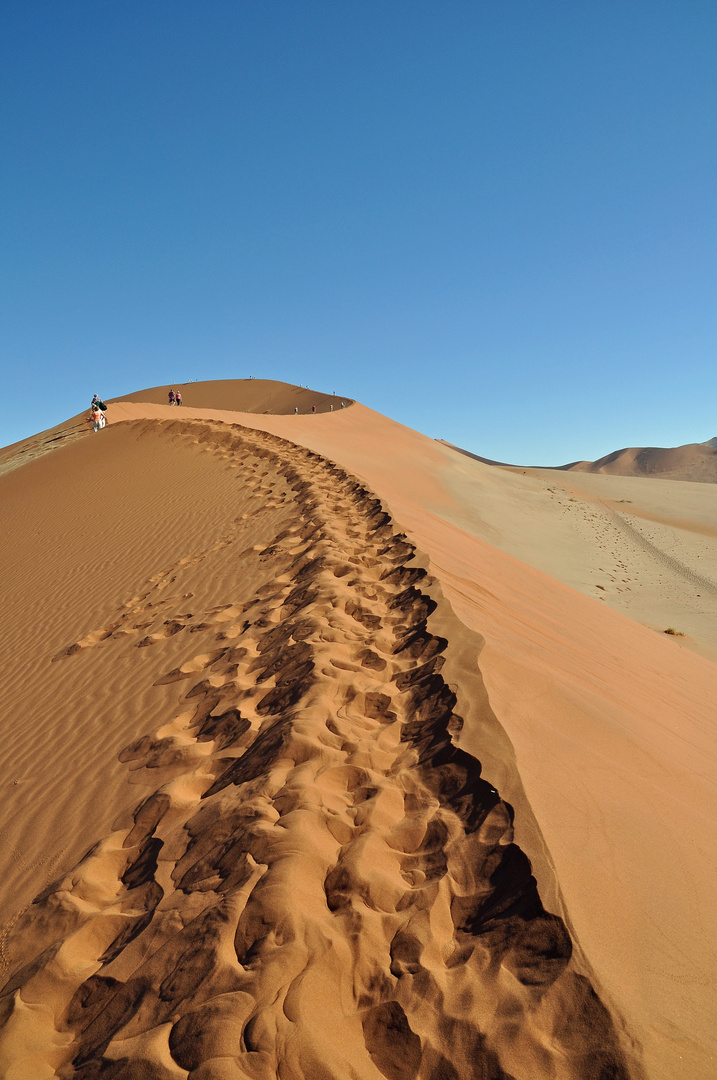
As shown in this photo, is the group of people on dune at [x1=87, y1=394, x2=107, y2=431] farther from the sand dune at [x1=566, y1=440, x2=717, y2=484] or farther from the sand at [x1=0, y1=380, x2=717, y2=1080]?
the sand dune at [x1=566, y1=440, x2=717, y2=484]

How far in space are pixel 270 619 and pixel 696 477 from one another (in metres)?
77.6

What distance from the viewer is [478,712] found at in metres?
3.46

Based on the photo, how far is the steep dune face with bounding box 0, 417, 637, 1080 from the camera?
1.90 m

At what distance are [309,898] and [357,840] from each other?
37cm

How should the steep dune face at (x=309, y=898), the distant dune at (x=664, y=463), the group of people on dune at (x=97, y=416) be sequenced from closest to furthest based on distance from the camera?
the steep dune face at (x=309, y=898) → the group of people on dune at (x=97, y=416) → the distant dune at (x=664, y=463)

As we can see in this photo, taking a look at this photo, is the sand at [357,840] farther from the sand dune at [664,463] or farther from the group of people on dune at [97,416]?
the sand dune at [664,463]

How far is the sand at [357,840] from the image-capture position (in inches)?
75.9

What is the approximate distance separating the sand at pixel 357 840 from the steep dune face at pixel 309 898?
0.03 ft

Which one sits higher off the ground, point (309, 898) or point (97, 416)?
point (97, 416)

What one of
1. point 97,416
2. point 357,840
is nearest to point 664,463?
point 97,416

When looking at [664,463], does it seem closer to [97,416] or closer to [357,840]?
[97,416]

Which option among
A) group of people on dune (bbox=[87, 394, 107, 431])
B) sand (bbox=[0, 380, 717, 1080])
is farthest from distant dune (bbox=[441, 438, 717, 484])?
sand (bbox=[0, 380, 717, 1080])

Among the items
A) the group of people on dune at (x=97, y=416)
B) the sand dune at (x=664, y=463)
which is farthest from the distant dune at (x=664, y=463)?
the group of people on dune at (x=97, y=416)

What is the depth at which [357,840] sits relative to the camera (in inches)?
108
